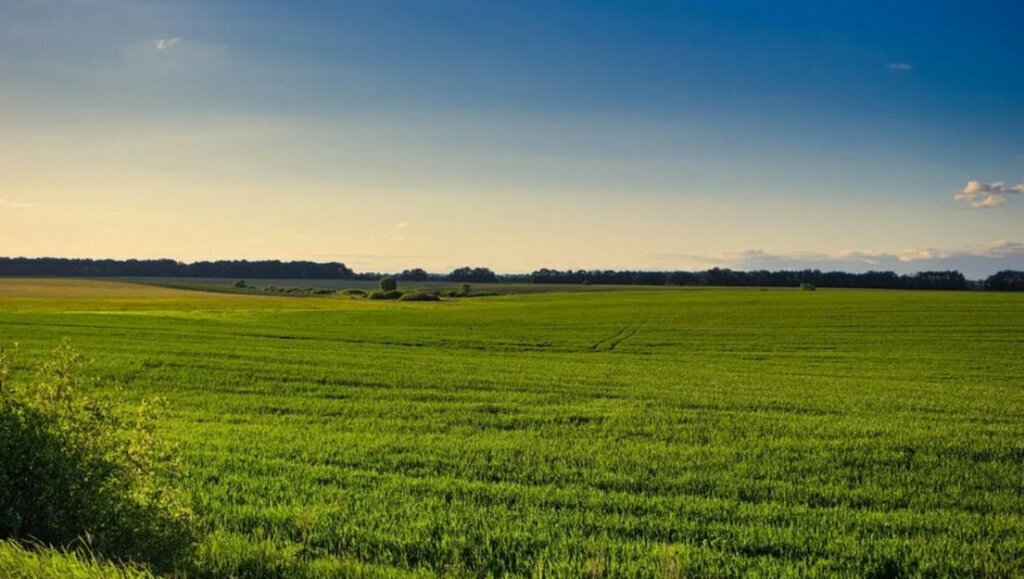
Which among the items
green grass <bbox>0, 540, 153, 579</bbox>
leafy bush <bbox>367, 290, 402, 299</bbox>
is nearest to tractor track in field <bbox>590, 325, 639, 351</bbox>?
green grass <bbox>0, 540, 153, 579</bbox>

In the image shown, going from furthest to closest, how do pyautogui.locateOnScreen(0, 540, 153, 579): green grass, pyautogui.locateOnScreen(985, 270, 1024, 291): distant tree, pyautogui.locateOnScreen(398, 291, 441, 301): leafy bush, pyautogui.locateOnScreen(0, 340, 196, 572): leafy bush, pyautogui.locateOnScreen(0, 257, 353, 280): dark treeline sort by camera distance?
pyautogui.locateOnScreen(0, 257, 353, 280): dark treeline < pyautogui.locateOnScreen(985, 270, 1024, 291): distant tree < pyautogui.locateOnScreen(398, 291, 441, 301): leafy bush < pyautogui.locateOnScreen(0, 340, 196, 572): leafy bush < pyautogui.locateOnScreen(0, 540, 153, 579): green grass

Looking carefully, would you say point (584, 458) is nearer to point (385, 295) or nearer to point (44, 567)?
point (44, 567)

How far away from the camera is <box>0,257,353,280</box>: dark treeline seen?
15588 cm

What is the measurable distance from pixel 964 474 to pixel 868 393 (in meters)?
12.9

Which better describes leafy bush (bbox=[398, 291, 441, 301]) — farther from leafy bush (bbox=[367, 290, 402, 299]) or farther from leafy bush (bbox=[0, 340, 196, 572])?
leafy bush (bbox=[0, 340, 196, 572])

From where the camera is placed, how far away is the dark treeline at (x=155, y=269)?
15588 cm

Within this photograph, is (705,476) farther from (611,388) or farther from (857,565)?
(611,388)

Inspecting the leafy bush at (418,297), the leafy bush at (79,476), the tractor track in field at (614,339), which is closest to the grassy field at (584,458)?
the leafy bush at (79,476)

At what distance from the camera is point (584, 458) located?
1384cm

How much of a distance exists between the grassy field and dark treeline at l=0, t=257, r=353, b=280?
136212mm

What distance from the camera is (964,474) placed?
1308 cm

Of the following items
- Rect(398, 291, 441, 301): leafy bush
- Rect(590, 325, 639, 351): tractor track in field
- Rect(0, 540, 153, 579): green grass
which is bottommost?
Rect(590, 325, 639, 351): tractor track in field

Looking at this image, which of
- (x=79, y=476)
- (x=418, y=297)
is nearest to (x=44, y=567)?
(x=79, y=476)

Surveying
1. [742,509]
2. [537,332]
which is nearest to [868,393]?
[742,509]
